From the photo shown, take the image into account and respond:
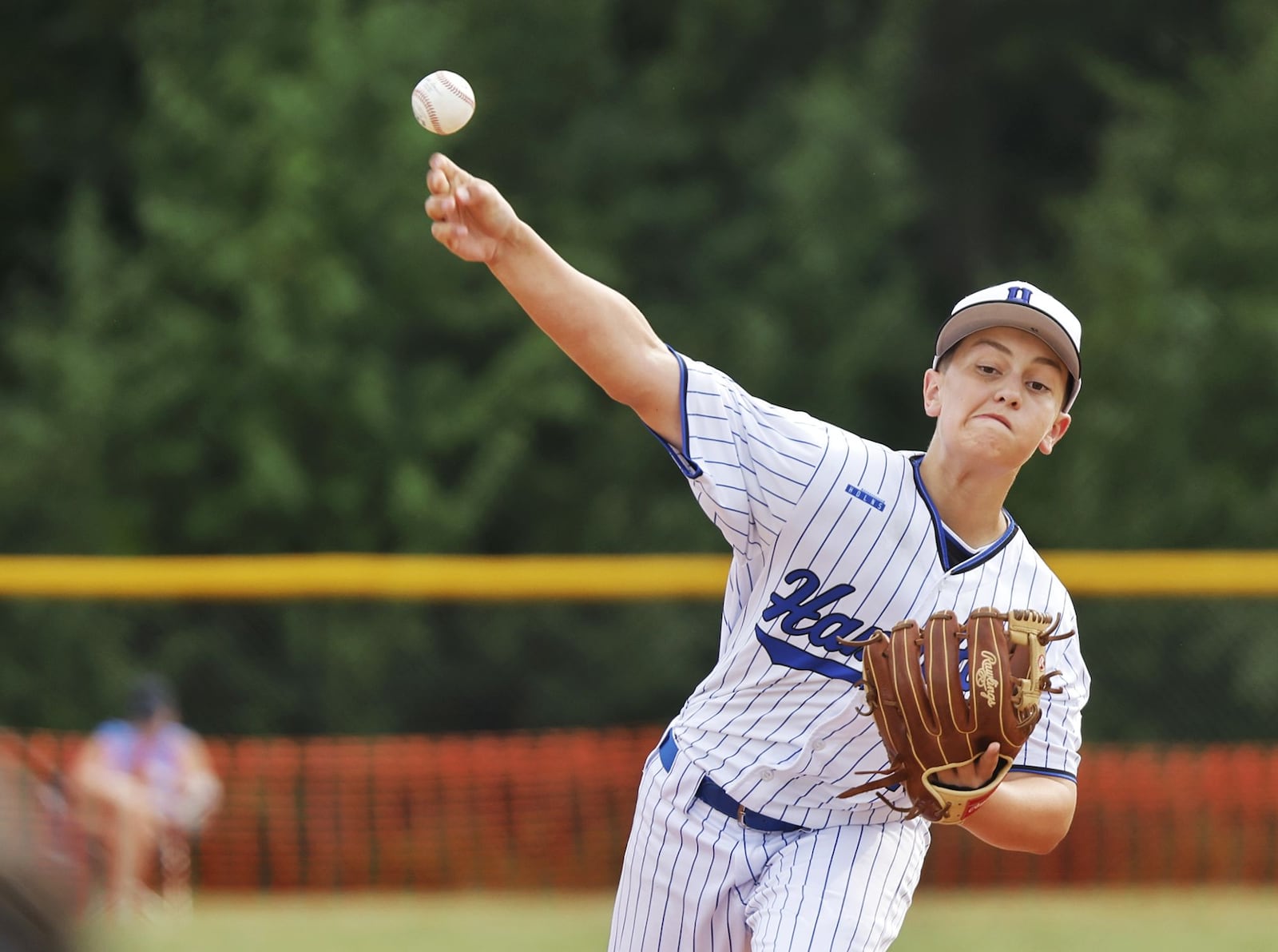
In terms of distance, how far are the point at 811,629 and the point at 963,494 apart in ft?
1.14

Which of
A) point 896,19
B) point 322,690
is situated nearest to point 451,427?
point 322,690

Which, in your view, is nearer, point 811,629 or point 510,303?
point 811,629

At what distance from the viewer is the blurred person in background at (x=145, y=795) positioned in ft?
27.8

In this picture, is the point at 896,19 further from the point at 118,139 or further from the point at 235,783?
the point at 235,783

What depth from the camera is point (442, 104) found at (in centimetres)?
291

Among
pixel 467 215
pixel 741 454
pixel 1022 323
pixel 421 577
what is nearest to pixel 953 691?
pixel 741 454

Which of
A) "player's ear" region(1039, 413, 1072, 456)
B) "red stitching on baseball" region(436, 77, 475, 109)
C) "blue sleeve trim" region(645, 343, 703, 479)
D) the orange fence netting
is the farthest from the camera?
the orange fence netting

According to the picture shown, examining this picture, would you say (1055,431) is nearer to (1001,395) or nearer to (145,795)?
(1001,395)

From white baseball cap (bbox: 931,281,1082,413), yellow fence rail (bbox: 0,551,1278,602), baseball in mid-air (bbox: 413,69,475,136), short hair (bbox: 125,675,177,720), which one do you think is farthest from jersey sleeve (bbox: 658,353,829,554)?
short hair (bbox: 125,675,177,720)

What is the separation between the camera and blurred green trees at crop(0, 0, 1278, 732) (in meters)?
13.3

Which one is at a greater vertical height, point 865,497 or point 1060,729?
point 865,497

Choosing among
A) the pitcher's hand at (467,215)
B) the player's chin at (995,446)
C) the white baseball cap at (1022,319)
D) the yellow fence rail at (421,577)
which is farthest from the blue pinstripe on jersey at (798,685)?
the yellow fence rail at (421,577)

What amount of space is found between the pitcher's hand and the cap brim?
2.72ft

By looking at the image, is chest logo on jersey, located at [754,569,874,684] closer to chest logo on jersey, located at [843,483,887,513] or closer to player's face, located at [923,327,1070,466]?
chest logo on jersey, located at [843,483,887,513]
